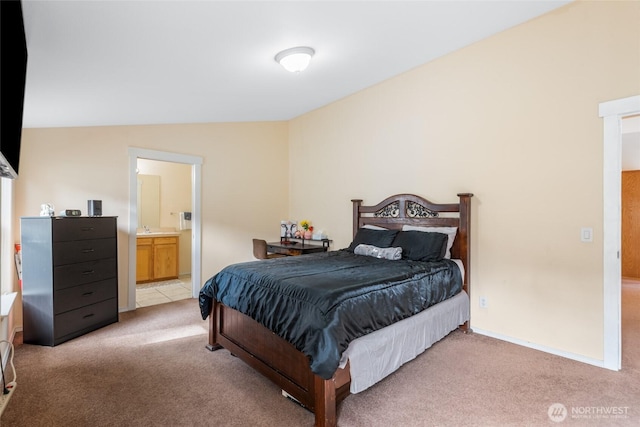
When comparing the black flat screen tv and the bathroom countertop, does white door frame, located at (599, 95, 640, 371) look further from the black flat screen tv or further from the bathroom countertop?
the bathroom countertop

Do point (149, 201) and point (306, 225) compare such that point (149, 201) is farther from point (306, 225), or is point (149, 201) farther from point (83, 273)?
point (306, 225)

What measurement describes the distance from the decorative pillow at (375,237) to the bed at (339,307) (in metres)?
0.03

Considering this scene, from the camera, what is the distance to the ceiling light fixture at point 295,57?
9.28 ft

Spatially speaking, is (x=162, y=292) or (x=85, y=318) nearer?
(x=85, y=318)

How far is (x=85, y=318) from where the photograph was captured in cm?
324

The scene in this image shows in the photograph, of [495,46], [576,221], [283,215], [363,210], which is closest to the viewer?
[576,221]

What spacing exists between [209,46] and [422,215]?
8.84 feet

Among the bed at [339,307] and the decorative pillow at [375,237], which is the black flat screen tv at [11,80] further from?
the decorative pillow at [375,237]

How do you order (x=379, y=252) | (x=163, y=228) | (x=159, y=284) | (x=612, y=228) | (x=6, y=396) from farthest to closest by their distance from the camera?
(x=163, y=228), (x=159, y=284), (x=379, y=252), (x=612, y=228), (x=6, y=396)

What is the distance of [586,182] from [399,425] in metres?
2.38

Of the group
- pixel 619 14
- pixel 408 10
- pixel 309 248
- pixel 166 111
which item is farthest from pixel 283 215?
pixel 619 14

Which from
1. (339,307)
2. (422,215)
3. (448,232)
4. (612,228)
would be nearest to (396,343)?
(339,307)

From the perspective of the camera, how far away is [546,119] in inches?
112

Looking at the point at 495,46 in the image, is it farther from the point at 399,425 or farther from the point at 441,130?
the point at 399,425
